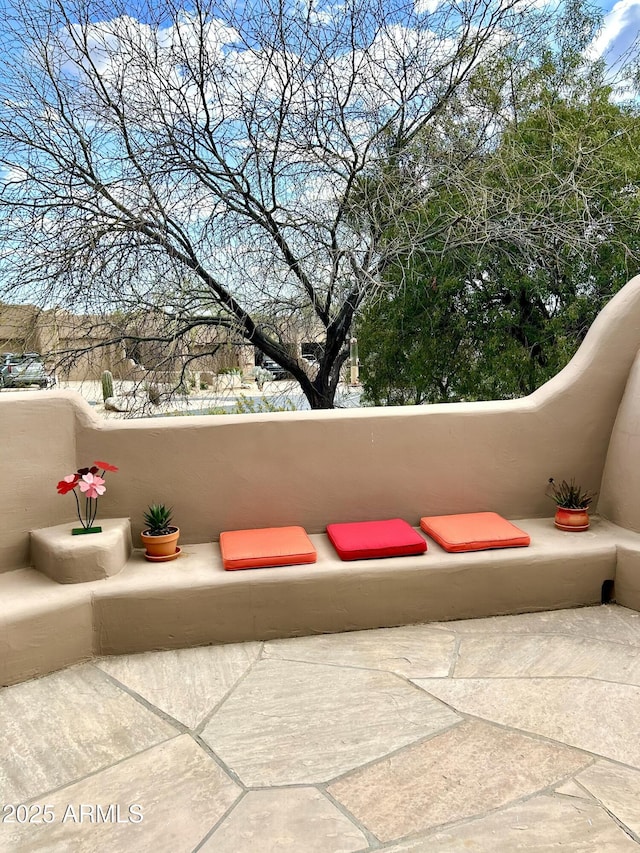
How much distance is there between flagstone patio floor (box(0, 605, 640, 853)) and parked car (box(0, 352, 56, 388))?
5.42m

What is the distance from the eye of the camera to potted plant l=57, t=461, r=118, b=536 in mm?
2834

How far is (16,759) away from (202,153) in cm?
640

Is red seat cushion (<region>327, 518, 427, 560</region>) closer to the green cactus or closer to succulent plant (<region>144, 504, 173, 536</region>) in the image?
succulent plant (<region>144, 504, 173, 536</region>)

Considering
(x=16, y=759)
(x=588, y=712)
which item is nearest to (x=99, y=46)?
(x=16, y=759)

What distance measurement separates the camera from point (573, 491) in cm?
345

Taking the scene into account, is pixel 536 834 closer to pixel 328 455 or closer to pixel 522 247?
pixel 328 455

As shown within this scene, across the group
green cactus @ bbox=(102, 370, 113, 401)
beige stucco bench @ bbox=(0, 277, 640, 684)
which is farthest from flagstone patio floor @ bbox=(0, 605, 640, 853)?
green cactus @ bbox=(102, 370, 113, 401)

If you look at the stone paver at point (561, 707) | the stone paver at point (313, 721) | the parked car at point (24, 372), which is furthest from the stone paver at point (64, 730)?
the parked car at point (24, 372)

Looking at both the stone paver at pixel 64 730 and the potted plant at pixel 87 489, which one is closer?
the stone paver at pixel 64 730

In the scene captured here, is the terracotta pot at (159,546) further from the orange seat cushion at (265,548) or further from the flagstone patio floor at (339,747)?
Result: the flagstone patio floor at (339,747)

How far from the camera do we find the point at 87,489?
9.23 ft

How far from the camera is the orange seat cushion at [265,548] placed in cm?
288

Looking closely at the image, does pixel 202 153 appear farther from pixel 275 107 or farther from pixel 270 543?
pixel 270 543

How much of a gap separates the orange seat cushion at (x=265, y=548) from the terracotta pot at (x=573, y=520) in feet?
4.47
